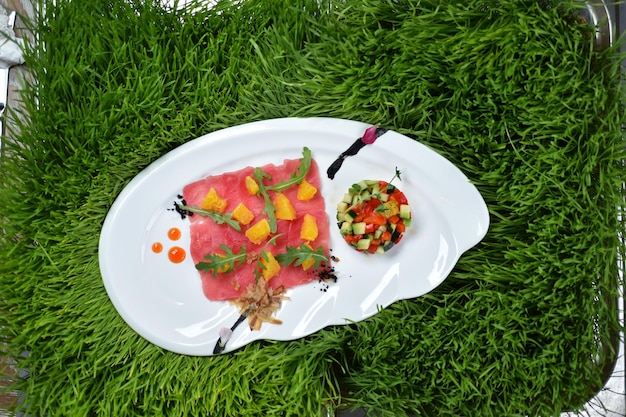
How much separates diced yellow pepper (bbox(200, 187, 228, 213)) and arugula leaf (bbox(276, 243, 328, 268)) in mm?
210

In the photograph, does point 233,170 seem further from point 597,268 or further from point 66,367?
point 597,268

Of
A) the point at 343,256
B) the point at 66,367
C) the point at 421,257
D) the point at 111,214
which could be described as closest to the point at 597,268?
the point at 421,257

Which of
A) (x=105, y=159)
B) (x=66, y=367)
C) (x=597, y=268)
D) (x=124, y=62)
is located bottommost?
(x=597, y=268)

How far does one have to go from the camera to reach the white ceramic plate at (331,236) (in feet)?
4.39

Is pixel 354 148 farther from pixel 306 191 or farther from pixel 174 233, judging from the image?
pixel 174 233

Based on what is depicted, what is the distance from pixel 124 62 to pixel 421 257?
38.3 inches

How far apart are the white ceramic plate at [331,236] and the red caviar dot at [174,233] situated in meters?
0.01

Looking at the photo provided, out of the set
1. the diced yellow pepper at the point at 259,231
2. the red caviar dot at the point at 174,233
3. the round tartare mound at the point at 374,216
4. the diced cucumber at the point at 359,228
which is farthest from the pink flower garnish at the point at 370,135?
the red caviar dot at the point at 174,233

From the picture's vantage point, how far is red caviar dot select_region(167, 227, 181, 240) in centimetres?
140

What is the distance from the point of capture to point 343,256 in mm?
1385

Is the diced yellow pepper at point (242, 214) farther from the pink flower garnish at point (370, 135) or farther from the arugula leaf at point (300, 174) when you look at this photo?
the pink flower garnish at point (370, 135)

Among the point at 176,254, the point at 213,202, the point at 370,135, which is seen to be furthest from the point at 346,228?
the point at 176,254

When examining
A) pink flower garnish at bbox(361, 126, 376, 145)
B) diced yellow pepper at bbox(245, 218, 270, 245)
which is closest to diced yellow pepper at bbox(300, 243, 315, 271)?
diced yellow pepper at bbox(245, 218, 270, 245)

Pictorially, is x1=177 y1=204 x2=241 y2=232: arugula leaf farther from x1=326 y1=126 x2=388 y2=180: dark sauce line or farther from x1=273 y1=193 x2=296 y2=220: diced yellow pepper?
x1=326 y1=126 x2=388 y2=180: dark sauce line
